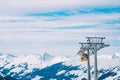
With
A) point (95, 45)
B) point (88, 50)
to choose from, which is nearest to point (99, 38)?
point (95, 45)

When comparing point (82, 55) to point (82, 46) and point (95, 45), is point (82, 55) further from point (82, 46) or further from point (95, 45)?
point (95, 45)

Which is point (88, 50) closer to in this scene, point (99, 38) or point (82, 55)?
point (82, 55)

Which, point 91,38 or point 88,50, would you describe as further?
point 88,50

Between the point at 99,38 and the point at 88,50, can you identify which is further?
the point at 88,50

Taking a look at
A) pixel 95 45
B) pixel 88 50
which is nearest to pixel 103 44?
pixel 95 45

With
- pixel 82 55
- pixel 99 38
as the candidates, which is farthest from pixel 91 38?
pixel 82 55

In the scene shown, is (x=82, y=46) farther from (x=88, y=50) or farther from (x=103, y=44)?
(x=103, y=44)

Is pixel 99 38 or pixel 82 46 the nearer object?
pixel 99 38

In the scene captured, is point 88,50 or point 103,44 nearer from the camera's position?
point 103,44
